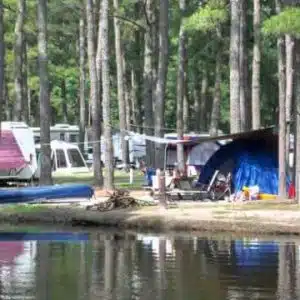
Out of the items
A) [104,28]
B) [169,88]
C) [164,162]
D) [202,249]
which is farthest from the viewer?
[169,88]

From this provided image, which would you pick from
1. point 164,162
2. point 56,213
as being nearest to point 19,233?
point 56,213

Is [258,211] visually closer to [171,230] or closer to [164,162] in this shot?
[171,230]

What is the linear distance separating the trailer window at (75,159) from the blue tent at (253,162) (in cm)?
2008

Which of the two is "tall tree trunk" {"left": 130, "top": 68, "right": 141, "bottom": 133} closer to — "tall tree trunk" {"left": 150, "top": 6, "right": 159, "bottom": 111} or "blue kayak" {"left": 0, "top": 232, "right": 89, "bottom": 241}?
"tall tree trunk" {"left": 150, "top": 6, "right": 159, "bottom": 111}

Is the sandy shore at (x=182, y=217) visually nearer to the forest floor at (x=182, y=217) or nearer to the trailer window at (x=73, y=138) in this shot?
the forest floor at (x=182, y=217)

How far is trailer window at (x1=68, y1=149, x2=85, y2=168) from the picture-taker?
48.0 m

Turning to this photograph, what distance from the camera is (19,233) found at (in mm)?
21391

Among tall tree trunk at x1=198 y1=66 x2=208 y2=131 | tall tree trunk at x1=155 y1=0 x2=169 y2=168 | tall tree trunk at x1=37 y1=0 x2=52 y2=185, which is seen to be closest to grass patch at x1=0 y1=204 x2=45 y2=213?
tall tree trunk at x1=37 y1=0 x2=52 y2=185

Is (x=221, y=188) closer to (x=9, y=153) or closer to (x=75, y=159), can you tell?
(x=9, y=153)

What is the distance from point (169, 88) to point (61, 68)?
1071 cm

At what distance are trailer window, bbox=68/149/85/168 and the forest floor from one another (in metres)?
23.2

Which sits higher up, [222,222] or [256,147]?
[256,147]

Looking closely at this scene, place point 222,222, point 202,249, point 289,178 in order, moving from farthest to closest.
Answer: point 289,178 < point 222,222 < point 202,249

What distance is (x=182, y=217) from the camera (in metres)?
21.7
